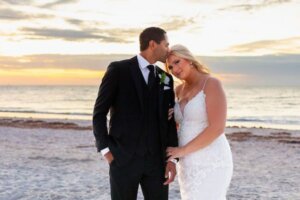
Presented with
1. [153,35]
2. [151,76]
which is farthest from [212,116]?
[153,35]

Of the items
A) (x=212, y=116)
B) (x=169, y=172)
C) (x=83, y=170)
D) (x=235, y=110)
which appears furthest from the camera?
(x=235, y=110)

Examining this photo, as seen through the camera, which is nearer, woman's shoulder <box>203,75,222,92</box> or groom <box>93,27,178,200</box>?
groom <box>93,27,178,200</box>

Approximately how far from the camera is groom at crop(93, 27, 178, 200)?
3977 mm

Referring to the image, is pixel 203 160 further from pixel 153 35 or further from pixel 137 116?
pixel 153 35

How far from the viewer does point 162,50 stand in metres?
4.01

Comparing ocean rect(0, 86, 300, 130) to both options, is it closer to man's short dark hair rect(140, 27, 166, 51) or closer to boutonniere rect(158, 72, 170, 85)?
boutonniere rect(158, 72, 170, 85)

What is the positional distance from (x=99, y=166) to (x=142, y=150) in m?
8.58

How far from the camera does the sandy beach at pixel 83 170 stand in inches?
357

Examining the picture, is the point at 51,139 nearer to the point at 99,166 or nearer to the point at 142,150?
the point at 99,166

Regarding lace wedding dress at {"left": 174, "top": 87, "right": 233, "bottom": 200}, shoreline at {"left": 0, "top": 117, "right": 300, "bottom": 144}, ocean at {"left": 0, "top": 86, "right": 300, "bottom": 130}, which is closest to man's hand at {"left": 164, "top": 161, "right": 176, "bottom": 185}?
lace wedding dress at {"left": 174, "top": 87, "right": 233, "bottom": 200}

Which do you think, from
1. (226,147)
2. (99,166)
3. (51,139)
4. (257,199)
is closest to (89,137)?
(51,139)

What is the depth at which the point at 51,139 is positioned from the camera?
19.2m

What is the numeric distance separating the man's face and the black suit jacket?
0.12 meters

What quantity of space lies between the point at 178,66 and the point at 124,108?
591mm
